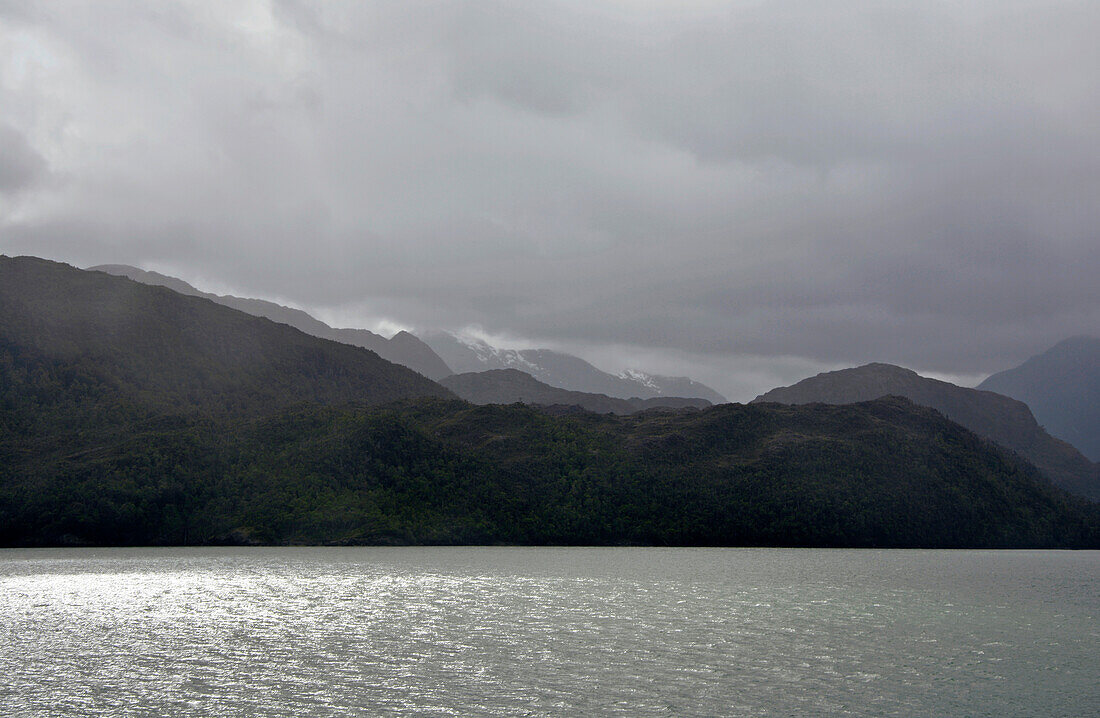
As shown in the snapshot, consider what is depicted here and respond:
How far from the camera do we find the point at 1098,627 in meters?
99.8

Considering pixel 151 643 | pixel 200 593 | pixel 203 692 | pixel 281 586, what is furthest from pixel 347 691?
pixel 281 586

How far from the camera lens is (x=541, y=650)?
78.2 m

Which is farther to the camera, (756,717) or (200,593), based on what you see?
(200,593)

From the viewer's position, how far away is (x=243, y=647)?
80.6 m

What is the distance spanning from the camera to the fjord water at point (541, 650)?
57.4m

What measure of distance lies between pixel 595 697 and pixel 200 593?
94.8 metres

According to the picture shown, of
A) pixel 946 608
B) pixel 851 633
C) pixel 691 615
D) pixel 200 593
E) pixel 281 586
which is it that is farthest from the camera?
pixel 281 586

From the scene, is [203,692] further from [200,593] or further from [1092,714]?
[200,593]

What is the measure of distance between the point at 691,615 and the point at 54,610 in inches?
3110

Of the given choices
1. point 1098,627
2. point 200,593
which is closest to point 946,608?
point 1098,627

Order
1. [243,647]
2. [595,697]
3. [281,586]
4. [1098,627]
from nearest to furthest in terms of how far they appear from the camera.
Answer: [595,697], [243,647], [1098,627], [281,586]

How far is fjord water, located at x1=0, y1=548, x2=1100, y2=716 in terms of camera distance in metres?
57.4

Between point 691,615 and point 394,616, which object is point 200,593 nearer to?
point 394,616

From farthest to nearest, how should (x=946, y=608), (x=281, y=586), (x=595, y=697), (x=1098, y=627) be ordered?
(x=281, y=586)
(x=946, y=608)
(x=1098, y=627)
(x=595, y=697)
